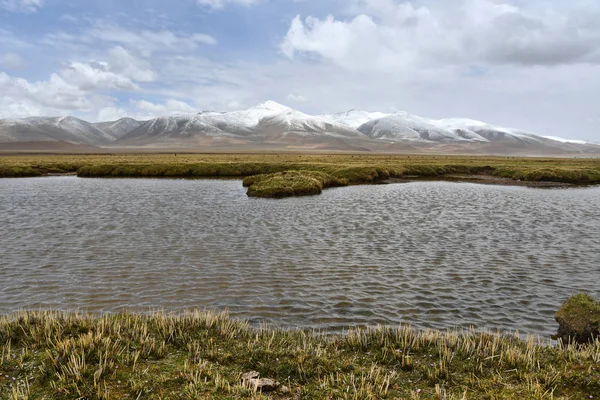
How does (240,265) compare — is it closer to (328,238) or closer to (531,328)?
(328,238)

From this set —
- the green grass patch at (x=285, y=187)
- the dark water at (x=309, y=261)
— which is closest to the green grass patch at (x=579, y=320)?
the dark water at (x=309, y=261)

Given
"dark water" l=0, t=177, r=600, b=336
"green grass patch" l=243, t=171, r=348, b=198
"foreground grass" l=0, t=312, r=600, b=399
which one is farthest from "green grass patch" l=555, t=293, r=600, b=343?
"green grass patch" l=243, t=171, r=348, b=198

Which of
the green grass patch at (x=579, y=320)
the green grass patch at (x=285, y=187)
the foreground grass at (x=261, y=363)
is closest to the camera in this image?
the foreground grass at (x=261, y=363)

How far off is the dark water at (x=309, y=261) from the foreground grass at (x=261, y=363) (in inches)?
109

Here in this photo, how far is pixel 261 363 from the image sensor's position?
28.8ft

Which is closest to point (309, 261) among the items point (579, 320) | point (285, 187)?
point (579, 320)

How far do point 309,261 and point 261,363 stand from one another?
10.7 m

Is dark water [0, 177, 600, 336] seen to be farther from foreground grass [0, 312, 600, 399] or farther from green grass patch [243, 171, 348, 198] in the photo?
green grass patch [243, 171, 348, 198]

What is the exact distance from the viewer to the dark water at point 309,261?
13875 mm

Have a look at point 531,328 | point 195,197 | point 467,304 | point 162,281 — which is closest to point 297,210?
point 195,197

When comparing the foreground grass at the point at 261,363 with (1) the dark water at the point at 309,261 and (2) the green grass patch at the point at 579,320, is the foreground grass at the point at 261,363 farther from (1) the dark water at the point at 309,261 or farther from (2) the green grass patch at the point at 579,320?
(1) the dark water at the point at 309,261

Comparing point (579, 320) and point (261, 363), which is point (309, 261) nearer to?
point (261, 363)

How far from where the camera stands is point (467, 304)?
1418 centimetres

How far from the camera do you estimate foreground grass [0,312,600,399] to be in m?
7.59
